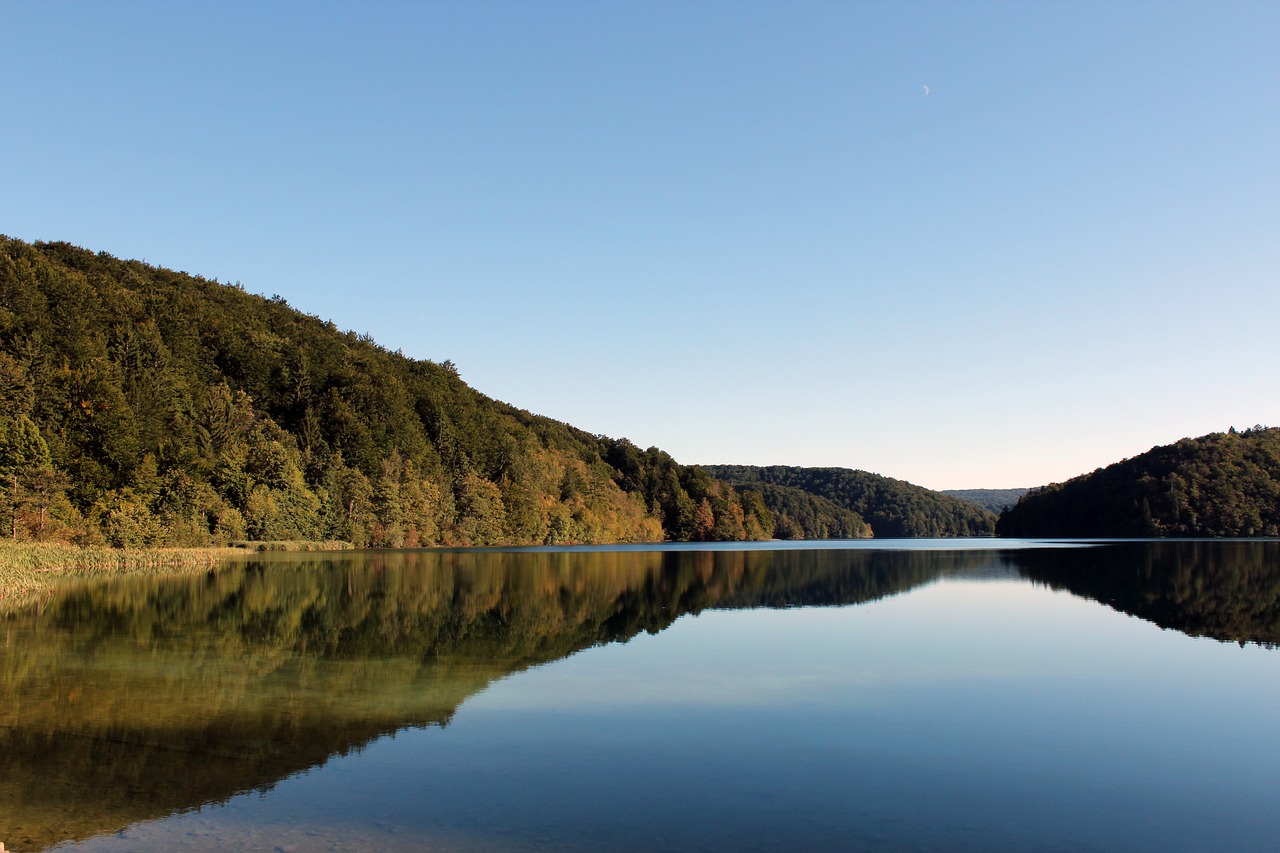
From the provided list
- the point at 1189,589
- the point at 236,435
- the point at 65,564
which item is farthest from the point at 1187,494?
the point at 65,564

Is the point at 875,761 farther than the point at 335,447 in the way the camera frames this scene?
No

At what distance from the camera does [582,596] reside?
3278cm

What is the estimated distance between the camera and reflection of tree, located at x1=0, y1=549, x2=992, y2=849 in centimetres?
970

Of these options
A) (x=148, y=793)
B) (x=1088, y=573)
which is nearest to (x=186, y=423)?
(x=1088, y=573)

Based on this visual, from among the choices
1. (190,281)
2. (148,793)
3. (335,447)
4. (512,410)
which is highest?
(190,281)

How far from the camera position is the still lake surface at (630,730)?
27.3 feet

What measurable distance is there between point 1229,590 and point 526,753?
112 feet

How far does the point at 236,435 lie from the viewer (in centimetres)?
7812

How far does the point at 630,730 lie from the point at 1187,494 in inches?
5509

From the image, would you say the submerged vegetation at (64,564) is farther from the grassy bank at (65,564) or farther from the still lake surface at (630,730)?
the still lake surface at (630,730)

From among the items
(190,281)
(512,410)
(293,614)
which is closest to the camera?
(293,614)

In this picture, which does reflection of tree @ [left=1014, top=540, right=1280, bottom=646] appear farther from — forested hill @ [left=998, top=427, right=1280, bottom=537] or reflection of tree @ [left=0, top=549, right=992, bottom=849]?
forested hill @ [left=998, top=427, right=1280, bottom=537]

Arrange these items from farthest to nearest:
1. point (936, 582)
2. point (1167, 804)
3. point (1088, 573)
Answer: point (1088, 573) < point (936, 582) < point (1167, 804)

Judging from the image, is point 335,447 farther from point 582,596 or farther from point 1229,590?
point 1229,590
